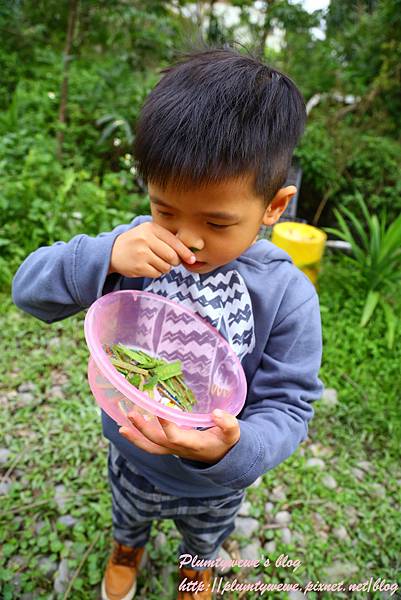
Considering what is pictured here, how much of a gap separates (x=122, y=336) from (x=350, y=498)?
5.21 ft

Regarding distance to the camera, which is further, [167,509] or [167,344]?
[167,509]

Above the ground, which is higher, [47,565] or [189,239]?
[189,239]

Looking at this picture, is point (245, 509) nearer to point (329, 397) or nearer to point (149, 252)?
point (329, 397)

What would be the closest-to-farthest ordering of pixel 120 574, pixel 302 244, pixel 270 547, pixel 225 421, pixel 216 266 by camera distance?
pixel 225 421 < pixel 216 266 < pixel 120 574 < pixel 270 547 < pixel 302 244

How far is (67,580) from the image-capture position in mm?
1717

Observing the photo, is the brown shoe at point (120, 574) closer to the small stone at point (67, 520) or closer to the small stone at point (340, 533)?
the small stone at point (67, 520)

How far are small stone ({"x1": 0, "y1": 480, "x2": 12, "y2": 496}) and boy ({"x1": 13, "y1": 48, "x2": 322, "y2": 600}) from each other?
93 cm

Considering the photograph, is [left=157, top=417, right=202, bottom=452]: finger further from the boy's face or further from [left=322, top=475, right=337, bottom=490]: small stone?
[left=322, top=475, right=337, bottom=490]: small stone

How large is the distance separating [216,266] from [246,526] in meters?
1.43

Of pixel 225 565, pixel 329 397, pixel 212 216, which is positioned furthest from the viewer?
pixel 329 397

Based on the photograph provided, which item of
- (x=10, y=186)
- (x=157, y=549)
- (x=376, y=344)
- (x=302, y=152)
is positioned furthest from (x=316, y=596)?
(x=302, y=152)

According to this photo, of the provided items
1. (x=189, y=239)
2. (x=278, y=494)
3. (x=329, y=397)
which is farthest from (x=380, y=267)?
(x=189, y=239)

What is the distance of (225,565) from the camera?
1850 mm

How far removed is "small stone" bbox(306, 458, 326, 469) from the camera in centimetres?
234
